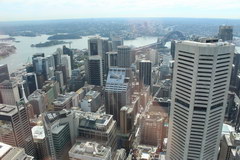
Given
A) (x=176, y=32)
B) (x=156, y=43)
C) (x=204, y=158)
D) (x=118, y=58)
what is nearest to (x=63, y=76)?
(x=118, y=58)

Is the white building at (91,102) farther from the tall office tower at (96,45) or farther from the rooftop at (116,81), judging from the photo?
the tall office tower at (96,45)

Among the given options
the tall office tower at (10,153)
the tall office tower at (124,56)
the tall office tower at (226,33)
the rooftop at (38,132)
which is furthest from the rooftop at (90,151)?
the tall office tower at (226,33)

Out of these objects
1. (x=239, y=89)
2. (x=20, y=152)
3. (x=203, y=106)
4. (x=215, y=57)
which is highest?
(x=215, y=57)

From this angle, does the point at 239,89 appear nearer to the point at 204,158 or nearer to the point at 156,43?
the point at 204,158

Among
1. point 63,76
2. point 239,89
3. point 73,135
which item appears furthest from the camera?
point 63,76

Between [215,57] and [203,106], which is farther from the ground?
[215,57]

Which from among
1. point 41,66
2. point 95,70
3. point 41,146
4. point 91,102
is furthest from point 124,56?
point 41,146

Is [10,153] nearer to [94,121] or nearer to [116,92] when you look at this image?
[94,121]
